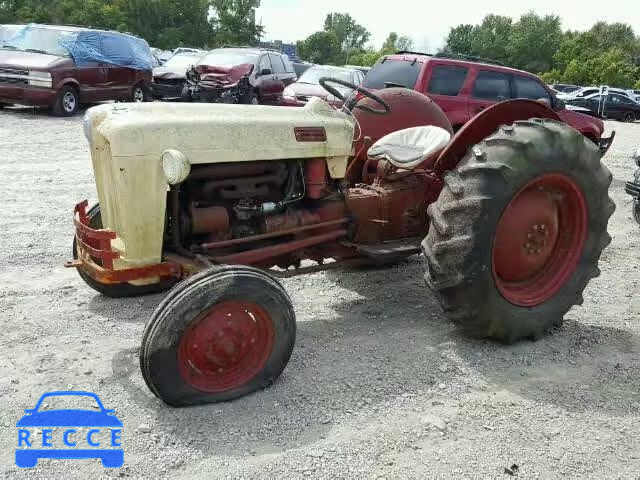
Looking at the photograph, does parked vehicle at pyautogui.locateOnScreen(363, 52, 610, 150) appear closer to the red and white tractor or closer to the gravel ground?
the gravel ground

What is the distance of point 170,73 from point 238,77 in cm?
295

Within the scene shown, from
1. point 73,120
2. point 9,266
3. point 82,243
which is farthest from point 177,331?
point 73,120

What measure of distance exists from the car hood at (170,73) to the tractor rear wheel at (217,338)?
1459 centimetres

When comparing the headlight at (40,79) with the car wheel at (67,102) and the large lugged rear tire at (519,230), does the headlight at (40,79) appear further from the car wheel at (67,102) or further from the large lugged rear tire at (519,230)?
the large lugged rear tire at (519,230)

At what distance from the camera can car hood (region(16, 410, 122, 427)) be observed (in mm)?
2953

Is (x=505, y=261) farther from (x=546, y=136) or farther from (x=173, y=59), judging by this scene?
(x=173, y=59)

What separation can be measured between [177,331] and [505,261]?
2.08 metres

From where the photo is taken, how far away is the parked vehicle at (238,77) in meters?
14.5

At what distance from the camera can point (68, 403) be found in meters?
3.13

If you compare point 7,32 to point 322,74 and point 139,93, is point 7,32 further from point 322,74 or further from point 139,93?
point 322,74

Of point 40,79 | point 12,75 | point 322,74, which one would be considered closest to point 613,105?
point 322,74

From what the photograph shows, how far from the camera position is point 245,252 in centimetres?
370

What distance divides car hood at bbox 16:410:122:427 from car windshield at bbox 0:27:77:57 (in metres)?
13.0

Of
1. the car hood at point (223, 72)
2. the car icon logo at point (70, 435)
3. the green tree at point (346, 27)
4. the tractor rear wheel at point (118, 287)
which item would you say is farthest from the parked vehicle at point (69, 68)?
the green tree at point (346, 27)
